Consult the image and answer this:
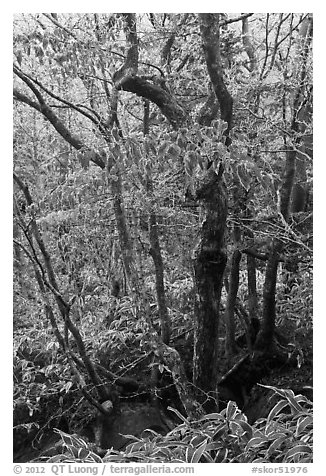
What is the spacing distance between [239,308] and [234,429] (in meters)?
0.90

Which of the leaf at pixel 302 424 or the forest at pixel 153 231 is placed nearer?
the leaf at pixel 302 424

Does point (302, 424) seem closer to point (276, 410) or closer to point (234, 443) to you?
point (276, 410)

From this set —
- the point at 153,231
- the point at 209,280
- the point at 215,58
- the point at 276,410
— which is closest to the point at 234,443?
the point at 276,410

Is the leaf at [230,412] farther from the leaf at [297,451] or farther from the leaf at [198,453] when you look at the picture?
the leaf at [297,451]

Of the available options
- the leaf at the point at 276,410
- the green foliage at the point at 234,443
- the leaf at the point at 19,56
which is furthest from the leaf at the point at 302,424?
the leaf at the point at 19,56

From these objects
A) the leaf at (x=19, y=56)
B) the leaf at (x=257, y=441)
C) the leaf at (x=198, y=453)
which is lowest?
the leaf at (x=198, y=453)

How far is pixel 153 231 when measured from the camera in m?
2.82

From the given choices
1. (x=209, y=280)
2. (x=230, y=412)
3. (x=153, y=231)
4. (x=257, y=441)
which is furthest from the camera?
(x=153, y=231)

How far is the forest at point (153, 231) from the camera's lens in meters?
2.61

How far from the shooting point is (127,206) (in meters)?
2.78

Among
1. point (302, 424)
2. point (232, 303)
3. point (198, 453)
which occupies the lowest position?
point (198, 453)

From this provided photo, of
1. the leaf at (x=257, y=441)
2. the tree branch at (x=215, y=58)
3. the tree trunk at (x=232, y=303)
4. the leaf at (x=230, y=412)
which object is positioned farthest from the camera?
the tree trunk at (x=232, y=303)

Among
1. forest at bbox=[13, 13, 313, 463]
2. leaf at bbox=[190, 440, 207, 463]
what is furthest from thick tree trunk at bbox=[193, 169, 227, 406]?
leaf at bbox=[190, 440, 207, 463]
